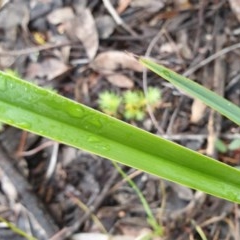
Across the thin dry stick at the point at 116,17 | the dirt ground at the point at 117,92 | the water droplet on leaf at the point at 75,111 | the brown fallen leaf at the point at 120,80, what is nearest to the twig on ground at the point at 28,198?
the dirt ground at the point at 117,92

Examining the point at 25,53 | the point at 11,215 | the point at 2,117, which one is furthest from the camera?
the point at 25,53

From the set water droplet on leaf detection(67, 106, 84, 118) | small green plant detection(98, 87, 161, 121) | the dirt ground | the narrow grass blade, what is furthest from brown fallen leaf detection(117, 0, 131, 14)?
water droplet on leaf detection(67, 106, 84, 118)

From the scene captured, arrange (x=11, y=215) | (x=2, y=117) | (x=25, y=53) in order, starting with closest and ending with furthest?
(x=2, y=117), (x=11, y=215), (x=25, y=53)

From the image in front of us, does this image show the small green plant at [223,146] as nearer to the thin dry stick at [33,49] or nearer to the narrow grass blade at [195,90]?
the narrow grass blade at [195,90]

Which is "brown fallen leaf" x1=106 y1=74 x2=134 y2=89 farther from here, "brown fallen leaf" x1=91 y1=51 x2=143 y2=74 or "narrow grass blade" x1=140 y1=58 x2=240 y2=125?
"narrow grass blade" x1=140 y1=58 x2=240 y2=125

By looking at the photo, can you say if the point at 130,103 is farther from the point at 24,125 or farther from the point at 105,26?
the point at 24,125

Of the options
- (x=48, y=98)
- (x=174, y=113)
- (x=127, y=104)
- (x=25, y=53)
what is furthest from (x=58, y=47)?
(x=48, y=98)

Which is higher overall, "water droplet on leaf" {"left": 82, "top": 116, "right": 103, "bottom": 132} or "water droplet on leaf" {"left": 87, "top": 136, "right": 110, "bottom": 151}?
"water droplet on leaf" {"left": 82, "top": 116, "right": 103, "bottom": 132}

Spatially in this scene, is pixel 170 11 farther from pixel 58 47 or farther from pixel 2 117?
pixel 2 117
